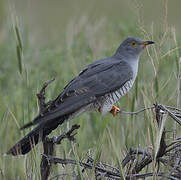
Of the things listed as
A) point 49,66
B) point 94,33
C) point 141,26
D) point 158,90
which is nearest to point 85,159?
point 158,90

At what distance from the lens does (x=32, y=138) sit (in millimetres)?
2756

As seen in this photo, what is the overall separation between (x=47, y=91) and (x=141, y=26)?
895mm

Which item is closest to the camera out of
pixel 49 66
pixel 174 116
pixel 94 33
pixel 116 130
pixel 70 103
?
pixel 174 116

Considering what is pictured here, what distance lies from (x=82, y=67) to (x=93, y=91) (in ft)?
1.36

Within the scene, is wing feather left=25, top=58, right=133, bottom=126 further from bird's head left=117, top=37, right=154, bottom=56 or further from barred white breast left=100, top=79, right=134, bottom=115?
bird's head left=117, top=37, right=154, bottom=56

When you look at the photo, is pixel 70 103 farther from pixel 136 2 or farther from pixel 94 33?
pixel 94 33

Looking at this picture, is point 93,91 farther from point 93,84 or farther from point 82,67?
point 82,67

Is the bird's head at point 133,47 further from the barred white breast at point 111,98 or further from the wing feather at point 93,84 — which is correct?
the barred white breast at point 111,98

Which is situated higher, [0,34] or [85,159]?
[0,34]

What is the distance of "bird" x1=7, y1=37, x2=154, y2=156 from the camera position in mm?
2760

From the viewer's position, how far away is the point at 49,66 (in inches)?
197

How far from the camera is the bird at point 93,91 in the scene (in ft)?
9.05

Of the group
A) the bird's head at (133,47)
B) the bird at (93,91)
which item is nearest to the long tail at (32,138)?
the bird at (93,91)

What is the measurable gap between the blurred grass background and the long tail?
8cm
